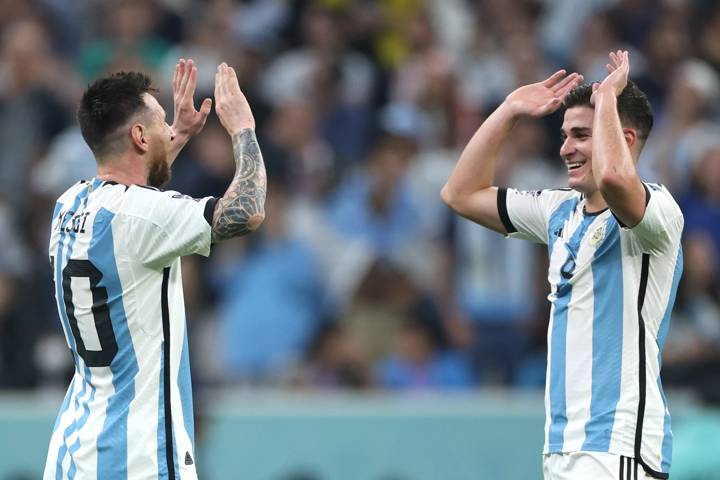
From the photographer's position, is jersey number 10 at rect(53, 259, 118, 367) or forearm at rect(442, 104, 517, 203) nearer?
jersey number 10 at rect(53, 259, 118, 367)

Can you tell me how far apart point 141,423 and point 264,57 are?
7767mm

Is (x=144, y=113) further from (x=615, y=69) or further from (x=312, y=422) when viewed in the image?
(x=312, y=422)

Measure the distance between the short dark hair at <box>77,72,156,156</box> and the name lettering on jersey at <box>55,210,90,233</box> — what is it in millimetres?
289

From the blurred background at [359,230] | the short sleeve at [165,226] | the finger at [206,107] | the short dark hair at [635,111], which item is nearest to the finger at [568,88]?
the short dark hair at [635,111]

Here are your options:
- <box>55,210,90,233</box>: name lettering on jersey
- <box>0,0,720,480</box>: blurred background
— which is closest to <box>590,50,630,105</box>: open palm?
<box>55,210,90,233</box>: name lettering on jersey

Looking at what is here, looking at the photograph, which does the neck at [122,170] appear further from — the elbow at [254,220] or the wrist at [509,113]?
the wrist at [509,113]

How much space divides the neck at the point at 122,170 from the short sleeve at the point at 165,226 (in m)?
0.19

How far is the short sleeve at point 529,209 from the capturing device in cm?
645

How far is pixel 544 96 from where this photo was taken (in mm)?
6562

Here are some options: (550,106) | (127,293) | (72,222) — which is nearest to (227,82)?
(72,222)

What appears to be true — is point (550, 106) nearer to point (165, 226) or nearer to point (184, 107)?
point (184, 107)

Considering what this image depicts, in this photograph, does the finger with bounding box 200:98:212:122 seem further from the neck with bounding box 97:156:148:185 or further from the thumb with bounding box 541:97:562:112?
the thumb with bounding box 541:97:562:112

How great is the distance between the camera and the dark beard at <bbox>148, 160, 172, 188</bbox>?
6.00 metres

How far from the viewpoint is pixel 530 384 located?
35.7 feet
